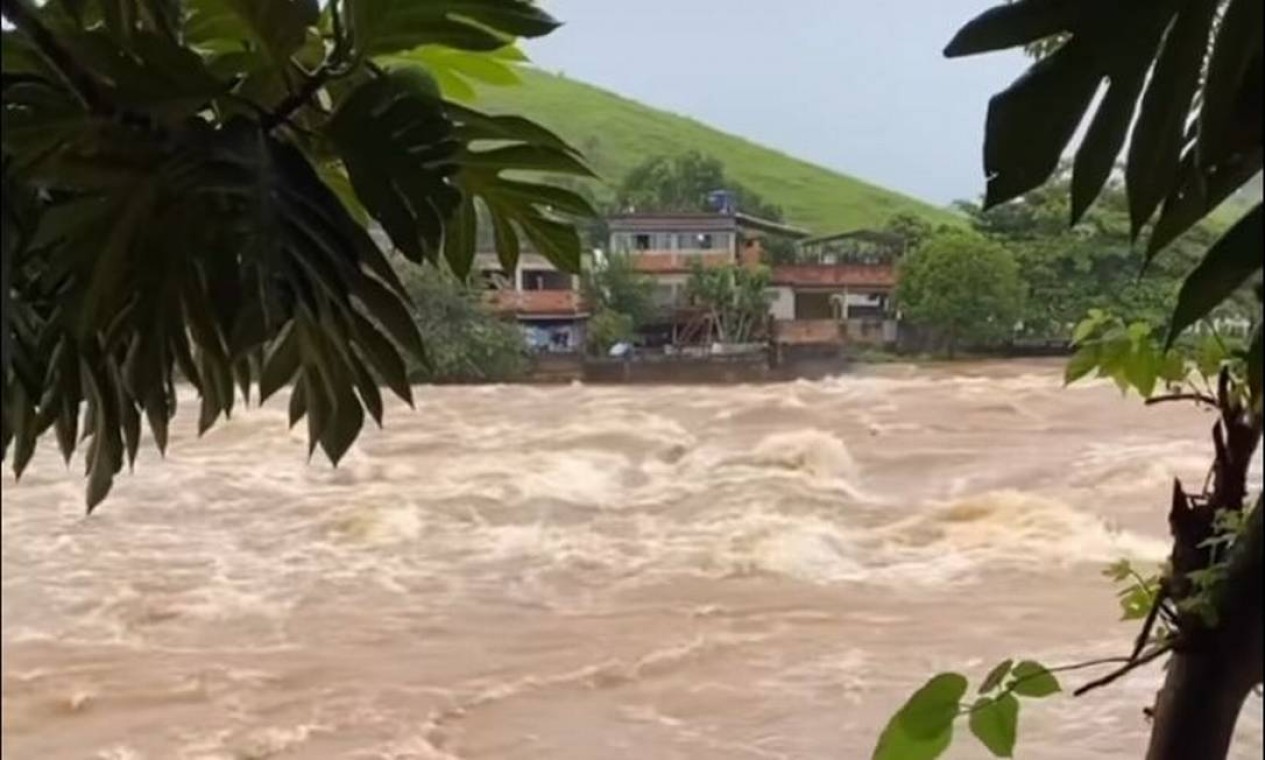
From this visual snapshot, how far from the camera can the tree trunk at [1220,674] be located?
32cm

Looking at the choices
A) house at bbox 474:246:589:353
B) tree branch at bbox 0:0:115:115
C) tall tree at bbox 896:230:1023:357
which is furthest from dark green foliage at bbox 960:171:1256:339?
tree branch at bbox 0:0:115:115

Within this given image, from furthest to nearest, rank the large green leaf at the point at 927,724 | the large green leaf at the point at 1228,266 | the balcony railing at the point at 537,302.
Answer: the balcony railing at the point at 537,302 < the large green leaf at the point at 927,724 < the large green leaf at the point at 1228,266

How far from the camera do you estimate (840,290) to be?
874 mm

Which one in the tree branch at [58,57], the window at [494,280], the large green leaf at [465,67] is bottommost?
the window at [494,280]

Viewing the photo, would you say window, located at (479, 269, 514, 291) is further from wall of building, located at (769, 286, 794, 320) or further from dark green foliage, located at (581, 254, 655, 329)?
wall of building, located at (769, 286, 794, 320)

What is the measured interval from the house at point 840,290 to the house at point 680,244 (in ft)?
0.07

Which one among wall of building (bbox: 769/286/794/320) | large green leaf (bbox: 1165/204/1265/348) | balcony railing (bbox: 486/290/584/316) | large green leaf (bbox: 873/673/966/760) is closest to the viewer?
large green leaf (bbox: 1165/204/1265/348)

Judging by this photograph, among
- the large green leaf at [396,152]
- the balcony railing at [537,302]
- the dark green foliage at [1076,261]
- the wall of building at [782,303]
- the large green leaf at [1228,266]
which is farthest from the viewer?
the wall of building at [782,303]

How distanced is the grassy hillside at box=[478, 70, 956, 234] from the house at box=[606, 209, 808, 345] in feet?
0.07

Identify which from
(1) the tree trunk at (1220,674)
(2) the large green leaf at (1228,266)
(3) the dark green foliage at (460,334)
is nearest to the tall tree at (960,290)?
(3) the dark green foliage at (460,334)

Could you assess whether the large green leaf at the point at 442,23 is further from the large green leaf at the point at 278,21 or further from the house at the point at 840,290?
the house at the point at 840,290

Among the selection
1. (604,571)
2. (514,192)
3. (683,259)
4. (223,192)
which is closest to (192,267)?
(223,192)

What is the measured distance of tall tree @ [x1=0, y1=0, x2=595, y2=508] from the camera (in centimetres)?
37

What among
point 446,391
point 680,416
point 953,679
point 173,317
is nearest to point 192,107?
point 173,317
